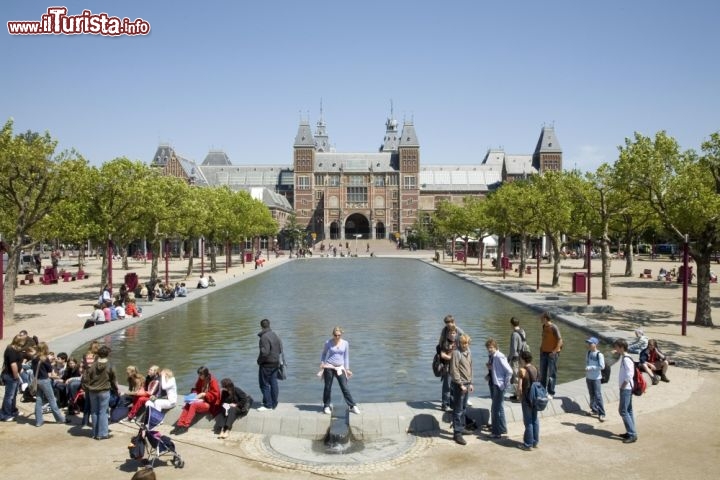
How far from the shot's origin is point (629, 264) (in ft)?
171

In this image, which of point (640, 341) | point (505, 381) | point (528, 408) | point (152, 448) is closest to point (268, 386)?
point (152, 448)

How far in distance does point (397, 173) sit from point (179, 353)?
126 meters

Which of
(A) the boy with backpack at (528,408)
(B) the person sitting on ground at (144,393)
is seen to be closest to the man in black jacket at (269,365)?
(B) the person sitting on ground at (144,393)

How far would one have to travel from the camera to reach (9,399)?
1234 centimetres

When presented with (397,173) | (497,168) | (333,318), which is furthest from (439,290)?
(497,168)

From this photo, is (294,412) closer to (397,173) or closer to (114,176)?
(114,176)

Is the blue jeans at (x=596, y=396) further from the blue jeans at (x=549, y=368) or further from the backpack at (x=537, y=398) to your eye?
the backpack at (x=537, y=398)

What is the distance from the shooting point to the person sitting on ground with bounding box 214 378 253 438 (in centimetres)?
1144

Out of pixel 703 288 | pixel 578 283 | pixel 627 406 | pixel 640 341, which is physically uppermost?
pixel 703 288

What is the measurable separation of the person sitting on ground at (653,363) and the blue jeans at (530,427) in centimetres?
546

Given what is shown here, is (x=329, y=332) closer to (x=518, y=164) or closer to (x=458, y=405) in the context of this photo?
(x=458, y=405)

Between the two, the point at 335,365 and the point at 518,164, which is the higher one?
the point at 518,164

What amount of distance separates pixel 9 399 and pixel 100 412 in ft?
8.47

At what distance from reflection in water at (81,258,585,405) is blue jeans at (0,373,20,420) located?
141 inches
